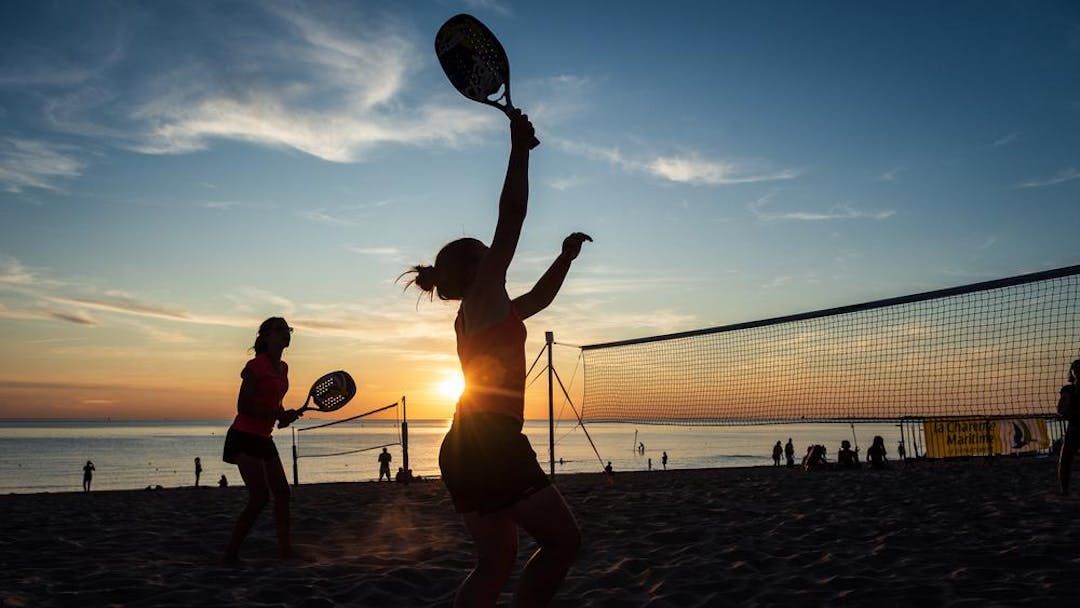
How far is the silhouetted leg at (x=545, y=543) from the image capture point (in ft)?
7.26

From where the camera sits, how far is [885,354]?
12.5m

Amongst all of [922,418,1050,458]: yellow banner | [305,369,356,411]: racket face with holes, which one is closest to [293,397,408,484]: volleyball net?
[305,369,356,411]: racket face with holes

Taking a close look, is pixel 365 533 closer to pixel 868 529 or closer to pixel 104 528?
pixel 104 528

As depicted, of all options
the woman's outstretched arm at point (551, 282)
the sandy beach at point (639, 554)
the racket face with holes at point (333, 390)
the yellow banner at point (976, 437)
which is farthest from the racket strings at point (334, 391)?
the yellow banner at point (976, 437)

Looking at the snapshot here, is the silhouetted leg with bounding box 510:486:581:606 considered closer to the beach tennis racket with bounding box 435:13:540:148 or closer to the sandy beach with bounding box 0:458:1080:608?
the beach tennis racket with bounding box 435:13:540:148

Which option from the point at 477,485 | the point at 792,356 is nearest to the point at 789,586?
the point at 477,485

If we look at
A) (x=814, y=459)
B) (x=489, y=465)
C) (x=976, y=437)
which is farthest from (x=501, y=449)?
(x=976, y=437)

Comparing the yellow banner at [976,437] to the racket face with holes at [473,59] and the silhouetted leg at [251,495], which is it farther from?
the racket face with holes at [473,59]

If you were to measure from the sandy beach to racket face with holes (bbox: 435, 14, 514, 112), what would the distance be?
9.19ft

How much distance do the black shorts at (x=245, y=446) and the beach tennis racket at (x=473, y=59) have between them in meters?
3.67

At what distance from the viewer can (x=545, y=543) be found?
2246mm

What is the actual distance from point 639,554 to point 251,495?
111 inches

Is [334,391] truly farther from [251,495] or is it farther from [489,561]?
[489,561]

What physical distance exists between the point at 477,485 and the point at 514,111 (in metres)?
1.12
